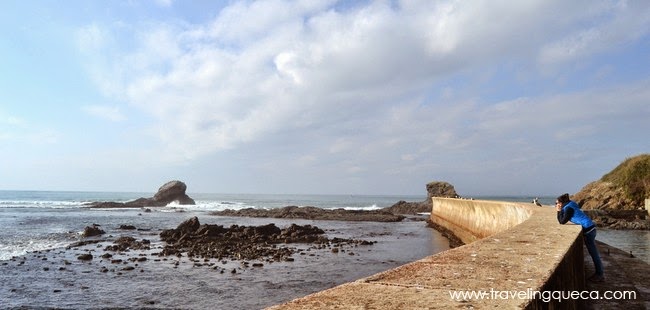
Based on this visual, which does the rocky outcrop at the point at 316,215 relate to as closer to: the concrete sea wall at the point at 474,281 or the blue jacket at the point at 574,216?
the blue jacket at the point at 574,216

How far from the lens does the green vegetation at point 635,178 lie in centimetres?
3603

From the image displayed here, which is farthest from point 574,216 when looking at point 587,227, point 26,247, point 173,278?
point 26,247

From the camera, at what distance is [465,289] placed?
294cm

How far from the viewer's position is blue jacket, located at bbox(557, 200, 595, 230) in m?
7.50

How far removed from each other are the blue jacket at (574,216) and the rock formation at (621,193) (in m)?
27.7

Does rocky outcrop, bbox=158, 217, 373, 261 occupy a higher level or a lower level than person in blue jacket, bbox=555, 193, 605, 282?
lower

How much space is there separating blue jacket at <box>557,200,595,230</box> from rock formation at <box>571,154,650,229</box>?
90.9 feet

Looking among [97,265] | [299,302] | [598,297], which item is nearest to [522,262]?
[299,302]

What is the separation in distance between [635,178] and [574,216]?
126 ft

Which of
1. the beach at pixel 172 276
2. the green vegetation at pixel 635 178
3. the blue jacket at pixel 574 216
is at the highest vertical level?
the green vegetation at pixel 635 178

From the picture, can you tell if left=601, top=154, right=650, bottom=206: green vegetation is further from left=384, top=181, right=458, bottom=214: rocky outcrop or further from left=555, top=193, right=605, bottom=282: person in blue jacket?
left=555, top=193, right=605, bottom=282: person in blue jacket

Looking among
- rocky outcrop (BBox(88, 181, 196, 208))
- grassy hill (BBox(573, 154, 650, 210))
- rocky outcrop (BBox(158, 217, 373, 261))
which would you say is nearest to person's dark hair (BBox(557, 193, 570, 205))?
rocky outcrop (BBox(158, 217, 373, 261))

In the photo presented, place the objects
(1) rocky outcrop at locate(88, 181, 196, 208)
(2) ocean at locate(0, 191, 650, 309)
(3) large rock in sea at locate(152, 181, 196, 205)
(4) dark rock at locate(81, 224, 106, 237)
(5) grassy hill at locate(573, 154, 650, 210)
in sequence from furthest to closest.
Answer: (3) large rock in sea at locate(152, 181, 196, 205)
(1) rocky outcrop at locate(88, 181, 196, 208)
(5) grassy hill at locate(573, 154, 650, 210)
(4) dark rock at locate(81, 224, 106, 237)
(2) ocean at locate(0, 191, 650, 309)

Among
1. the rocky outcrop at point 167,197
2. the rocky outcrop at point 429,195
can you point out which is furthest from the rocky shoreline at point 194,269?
the rocky outcrop at point 167,197
